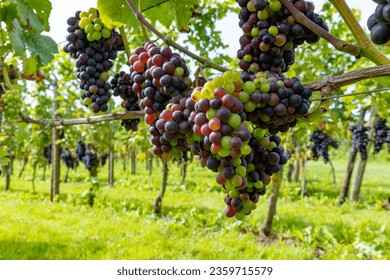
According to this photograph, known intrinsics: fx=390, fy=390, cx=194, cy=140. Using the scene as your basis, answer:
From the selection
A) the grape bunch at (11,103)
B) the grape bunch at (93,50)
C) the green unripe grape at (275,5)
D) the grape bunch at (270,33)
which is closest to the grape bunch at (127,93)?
the grape bunch at (93,50)

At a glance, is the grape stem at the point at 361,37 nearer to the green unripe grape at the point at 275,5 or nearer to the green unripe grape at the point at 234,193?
the green unripe grape at the point at 275,5

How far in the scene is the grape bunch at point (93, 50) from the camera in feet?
5.03

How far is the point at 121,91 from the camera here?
4.89ft

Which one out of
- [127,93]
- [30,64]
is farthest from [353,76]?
[30,64]

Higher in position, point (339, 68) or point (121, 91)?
point (339, 68)

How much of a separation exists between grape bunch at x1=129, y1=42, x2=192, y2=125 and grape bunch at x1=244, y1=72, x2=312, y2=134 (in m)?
0.18

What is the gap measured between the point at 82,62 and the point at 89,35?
14 cm

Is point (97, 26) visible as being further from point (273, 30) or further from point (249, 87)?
point (249, 87)

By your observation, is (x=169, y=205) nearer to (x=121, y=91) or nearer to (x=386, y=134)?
(x=386, y=134)

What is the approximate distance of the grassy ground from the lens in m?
5.98

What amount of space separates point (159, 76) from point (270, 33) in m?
0.34

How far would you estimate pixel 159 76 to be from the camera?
0.99m


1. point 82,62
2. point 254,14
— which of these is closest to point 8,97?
point 82,62

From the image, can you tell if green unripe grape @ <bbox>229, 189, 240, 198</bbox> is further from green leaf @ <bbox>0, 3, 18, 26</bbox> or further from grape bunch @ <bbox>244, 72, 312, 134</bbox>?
green leaf @ <bbox>0, 3, 18, 26</bbox>
